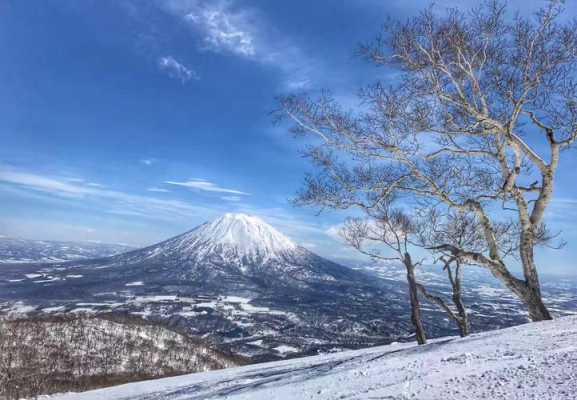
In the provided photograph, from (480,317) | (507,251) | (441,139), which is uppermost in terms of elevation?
(441,139)

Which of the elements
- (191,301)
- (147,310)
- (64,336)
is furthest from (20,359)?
(191,301)

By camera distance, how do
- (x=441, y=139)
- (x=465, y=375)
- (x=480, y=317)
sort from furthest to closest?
(x=480, y=317) → (x=441, y=139) → (x=465, y=375)

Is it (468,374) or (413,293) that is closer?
(468,374)

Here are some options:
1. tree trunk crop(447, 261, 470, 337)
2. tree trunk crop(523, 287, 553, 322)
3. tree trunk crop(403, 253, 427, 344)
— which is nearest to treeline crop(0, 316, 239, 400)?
tree trunk crop(403, 253, 427, 344)

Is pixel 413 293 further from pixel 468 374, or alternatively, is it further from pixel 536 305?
pixel 468 374

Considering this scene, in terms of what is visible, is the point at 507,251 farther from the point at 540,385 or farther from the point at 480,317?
the point at 480,317

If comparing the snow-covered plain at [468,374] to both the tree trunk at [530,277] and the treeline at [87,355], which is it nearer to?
the tree trunk at [530,277]

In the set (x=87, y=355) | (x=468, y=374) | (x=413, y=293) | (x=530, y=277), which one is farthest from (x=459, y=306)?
(x=87, y=355)

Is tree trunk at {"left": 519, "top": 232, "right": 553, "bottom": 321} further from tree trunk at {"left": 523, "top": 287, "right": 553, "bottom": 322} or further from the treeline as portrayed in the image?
the treeline
